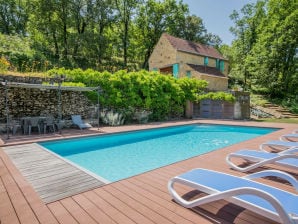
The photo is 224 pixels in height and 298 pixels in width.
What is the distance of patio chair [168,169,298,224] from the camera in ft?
6.86

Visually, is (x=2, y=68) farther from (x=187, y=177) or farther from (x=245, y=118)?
(x=245, y=118)

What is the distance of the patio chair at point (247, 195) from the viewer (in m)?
2.09

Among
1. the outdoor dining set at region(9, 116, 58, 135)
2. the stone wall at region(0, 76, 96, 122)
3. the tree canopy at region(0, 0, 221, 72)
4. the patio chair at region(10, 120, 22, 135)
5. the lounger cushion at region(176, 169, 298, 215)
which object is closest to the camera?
the lounger cushion at region(176, 169, 298, 215)


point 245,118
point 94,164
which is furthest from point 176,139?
point 245,118

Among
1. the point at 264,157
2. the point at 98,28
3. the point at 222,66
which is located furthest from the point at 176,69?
the point at 264,157

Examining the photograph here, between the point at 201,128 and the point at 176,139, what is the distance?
→ 3.45 m

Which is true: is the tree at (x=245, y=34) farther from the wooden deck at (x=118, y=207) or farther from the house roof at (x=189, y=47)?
the wooden deck at (x=118, y=207)

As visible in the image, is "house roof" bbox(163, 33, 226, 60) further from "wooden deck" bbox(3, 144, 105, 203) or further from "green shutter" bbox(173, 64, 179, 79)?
"wooden deck" bbox(3, 144, 105, 203)

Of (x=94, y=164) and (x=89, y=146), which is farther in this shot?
(x=89, y=146)

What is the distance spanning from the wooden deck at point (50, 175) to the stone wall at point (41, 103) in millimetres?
4220

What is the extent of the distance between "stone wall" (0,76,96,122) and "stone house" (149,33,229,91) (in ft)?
45.2

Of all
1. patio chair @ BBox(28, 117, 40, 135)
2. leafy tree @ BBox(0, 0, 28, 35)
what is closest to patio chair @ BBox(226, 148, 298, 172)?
patio chair @ BBox(28, 117, 40, 135)

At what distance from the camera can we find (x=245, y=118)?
1589 cm

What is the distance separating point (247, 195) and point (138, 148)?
5732mm
